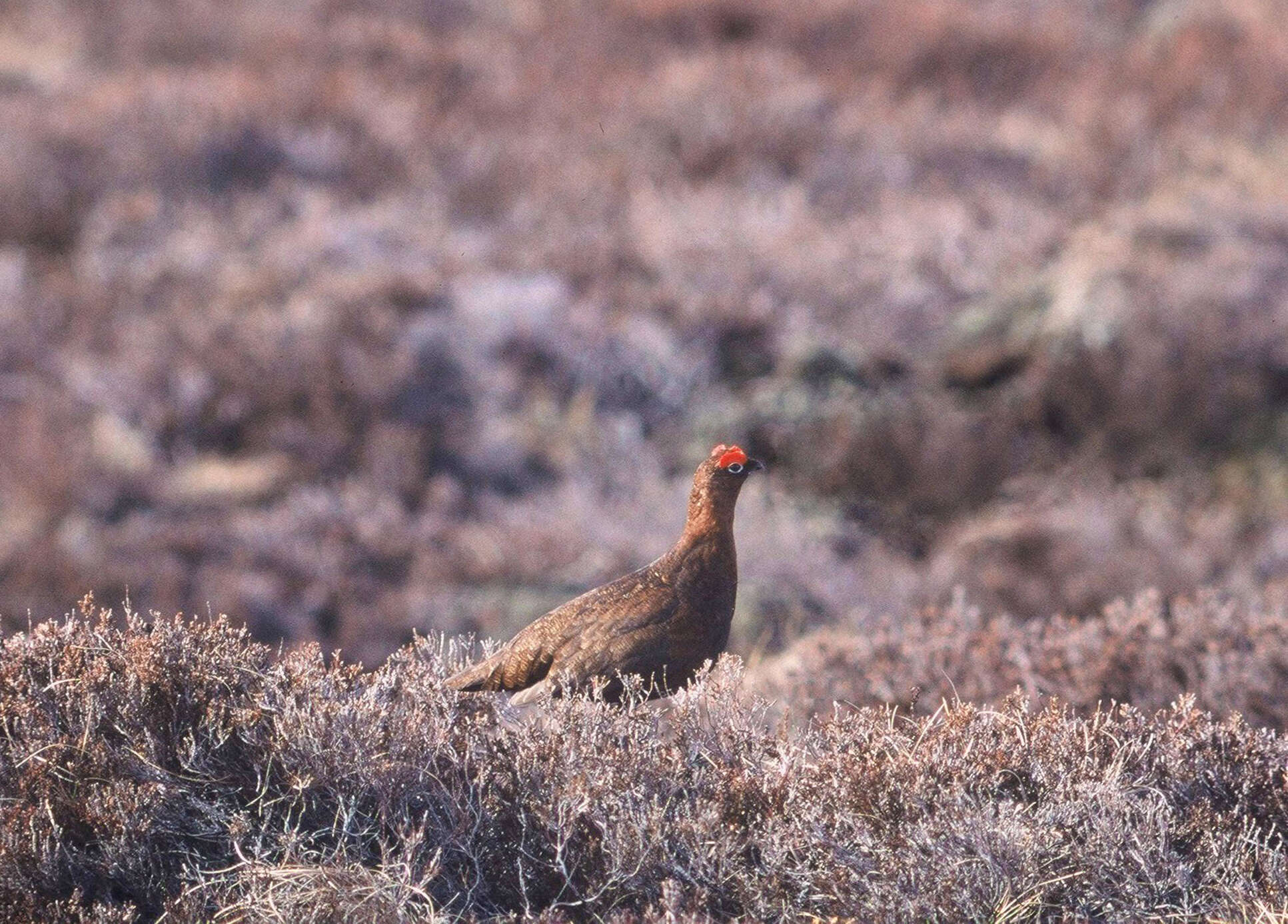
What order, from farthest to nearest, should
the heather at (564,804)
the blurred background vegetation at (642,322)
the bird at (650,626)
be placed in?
the blurred background vegetation at (642,322)
the bird at (650,626)
the heather at (564,804)

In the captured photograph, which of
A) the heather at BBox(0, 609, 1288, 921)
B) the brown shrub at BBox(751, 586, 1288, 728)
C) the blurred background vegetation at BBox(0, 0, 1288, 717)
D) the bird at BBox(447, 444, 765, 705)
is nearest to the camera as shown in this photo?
the heather at BBox(0, 609, 1288, 921)

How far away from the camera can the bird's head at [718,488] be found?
3.52 meters

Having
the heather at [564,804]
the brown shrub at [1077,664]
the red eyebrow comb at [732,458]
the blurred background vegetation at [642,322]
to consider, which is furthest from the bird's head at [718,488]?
the blurred background vegetation at [642,322]

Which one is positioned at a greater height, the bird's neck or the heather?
the bird's neck

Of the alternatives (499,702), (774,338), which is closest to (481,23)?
(774,338)

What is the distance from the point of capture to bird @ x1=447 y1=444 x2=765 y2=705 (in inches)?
133

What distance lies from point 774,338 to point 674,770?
27.8 ft


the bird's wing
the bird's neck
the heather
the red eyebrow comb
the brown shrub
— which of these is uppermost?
the red eyebrow comb

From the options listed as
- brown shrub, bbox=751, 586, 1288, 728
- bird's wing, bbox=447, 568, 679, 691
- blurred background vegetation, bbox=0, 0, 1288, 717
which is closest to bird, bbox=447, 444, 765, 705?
bird's wing, bbox=447, 568, 679, 691

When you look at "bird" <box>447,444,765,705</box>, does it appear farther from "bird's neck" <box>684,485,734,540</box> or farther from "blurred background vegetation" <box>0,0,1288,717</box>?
"blurred background vegetation" <box>0,0,1288,717</box>

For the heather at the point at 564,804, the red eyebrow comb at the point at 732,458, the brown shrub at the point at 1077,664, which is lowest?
the brown shrub at the point at 1077,664

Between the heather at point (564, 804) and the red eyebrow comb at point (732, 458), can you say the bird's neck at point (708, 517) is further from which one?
the heather at point (564, 804)

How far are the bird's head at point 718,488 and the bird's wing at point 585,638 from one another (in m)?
0.18

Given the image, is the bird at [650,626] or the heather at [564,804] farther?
the bird at [650,626]
